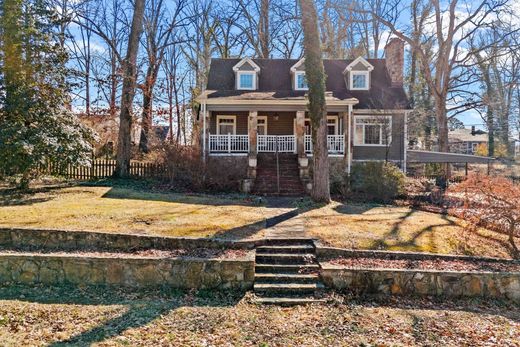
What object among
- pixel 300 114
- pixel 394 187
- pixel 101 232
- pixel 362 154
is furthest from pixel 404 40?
pixel 101 232

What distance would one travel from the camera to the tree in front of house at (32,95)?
413 inches

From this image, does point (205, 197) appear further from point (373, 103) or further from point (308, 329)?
point (373, 103)

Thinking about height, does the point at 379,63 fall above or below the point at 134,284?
above

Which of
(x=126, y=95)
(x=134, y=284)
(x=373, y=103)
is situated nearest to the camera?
(x=134, y=284)

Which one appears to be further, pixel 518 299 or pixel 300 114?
pixel 300 114

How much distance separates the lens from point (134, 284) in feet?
20.1

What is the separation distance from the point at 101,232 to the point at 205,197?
568cm

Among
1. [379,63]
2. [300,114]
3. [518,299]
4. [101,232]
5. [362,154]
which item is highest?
[379,63]

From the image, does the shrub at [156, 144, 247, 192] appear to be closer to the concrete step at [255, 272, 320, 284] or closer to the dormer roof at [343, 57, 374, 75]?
the concrete step at [255, 272, 320, 284]

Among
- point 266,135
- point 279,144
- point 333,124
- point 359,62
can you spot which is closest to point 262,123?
point 266,135

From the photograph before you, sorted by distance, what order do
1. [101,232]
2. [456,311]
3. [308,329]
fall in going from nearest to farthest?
1. [308,329]
2. [456,311]
3. [101,232]

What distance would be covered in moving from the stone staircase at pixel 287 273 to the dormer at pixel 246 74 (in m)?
14.0

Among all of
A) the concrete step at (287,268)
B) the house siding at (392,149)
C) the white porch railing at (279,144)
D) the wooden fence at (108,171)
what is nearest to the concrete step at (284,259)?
the concrete step at (287,268)

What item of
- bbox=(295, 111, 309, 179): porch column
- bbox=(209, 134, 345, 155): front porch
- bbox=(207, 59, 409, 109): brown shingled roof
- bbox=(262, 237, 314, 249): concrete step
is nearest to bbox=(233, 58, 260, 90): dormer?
bbox=(207, 59, 409, 109): brown shingled roof
